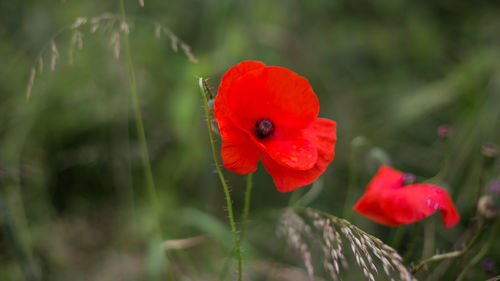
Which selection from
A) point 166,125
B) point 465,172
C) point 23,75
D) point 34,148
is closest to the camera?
point 465,172

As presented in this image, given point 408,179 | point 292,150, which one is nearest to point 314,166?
point 292,150

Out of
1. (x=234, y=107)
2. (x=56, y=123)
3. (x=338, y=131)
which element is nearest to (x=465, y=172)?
(x=338, y=131)

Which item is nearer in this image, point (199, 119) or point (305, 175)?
point (305, 175)

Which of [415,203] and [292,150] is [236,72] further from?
[415,203]

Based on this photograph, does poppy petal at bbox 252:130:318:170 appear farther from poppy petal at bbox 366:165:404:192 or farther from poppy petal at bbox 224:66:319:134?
poppy petal at bbox 366:165:404:192

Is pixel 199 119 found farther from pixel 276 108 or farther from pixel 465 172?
pixel 465 172

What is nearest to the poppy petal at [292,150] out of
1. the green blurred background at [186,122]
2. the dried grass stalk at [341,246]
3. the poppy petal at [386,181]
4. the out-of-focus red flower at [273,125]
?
the out-of-focus red flower at [273,125]

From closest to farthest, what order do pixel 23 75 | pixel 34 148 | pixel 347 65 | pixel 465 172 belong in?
pixel 465 172
pixel 34 148
pixel 23 75
pixel 347 65
